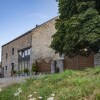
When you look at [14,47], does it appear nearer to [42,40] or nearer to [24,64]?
[24,64]

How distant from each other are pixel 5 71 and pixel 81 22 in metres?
38.8

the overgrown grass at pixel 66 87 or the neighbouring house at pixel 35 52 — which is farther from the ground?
the neighbouring house at pixel 35 52

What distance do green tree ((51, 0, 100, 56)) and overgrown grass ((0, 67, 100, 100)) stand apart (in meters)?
8.26

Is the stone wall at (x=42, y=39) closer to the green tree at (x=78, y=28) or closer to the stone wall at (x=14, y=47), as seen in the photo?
the stone wall at (x=14, y=47)

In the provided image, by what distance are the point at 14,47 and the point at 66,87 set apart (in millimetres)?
44347

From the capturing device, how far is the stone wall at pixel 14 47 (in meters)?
50.0

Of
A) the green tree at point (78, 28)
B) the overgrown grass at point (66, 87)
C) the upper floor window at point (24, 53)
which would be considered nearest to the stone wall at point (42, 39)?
the upper floor window at point (24, 53)

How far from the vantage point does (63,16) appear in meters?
25.8

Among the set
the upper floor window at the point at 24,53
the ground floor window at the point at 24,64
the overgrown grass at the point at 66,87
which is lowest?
the overgrown grass at the point at 66,87

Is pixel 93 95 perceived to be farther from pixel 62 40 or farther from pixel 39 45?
pixel 39 45

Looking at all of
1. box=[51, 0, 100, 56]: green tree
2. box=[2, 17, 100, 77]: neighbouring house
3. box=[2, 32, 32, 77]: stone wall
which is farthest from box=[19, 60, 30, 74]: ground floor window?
box=[51, 0, 100, 56]: green tree

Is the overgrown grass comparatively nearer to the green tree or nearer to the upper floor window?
the green tree

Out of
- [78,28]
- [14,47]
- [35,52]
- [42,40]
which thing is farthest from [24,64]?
[78,28]

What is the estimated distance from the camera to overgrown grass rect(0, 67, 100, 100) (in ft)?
33.0
